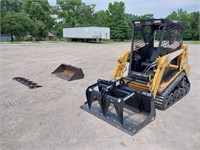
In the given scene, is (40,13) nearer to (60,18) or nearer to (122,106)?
(60,18)

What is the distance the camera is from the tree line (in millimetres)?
38594

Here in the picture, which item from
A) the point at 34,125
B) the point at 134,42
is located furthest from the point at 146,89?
the point at 34,125

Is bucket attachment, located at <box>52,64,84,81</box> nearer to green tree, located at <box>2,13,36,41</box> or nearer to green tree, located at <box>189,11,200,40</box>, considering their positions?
green tree, located at <box>2,13,36,41</box>

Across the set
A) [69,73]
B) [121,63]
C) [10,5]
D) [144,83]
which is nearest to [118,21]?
[10,5]

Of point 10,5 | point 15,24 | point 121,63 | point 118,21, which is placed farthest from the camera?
point 10,5

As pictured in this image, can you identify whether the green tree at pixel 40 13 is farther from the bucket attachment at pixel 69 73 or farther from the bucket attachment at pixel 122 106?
the bucket attachment at pixel 122 106

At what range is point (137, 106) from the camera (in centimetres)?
407

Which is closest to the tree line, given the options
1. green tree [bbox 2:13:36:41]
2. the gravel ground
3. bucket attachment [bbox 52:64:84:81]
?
green tree [bbox 2:13:36:41]

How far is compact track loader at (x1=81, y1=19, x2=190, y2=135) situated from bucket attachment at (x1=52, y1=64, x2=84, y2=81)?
8.29 feet

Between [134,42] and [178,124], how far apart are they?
7.87ft

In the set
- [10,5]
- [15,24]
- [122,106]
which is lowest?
[122,106]

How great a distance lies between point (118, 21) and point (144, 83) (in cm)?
4439

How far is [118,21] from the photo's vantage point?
153ft

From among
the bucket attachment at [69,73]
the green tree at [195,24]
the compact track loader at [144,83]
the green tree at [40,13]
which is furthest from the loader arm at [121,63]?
the green tree at [195,24]
